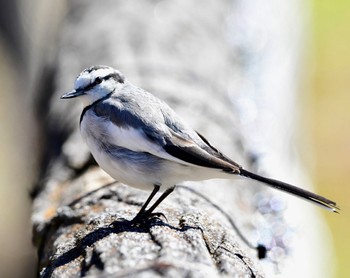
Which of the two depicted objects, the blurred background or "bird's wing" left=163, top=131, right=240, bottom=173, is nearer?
"bird's wing" left=163, top=131, right=240, bottom=173

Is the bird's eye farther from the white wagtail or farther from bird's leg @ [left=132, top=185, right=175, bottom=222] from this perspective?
bird's leg @ [left=132, top=185, right=175, bottom=222]

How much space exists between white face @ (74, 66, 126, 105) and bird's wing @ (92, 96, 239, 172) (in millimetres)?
121

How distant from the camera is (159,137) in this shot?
3086 millimetres

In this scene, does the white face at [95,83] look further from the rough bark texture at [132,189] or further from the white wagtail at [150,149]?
the rough bark texture at [132,189]

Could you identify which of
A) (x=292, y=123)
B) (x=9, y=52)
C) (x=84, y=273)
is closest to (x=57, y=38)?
(x=9, y=52)

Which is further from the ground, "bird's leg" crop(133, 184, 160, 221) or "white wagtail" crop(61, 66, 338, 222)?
"white wagtail" crop(61, 66, 338, 222)

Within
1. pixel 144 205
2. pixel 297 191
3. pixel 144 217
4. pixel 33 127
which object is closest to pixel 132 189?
pixel 144 205

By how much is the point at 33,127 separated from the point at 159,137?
7.45ft

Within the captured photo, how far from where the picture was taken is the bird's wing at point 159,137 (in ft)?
10.0

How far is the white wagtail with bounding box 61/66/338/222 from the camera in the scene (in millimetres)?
3074

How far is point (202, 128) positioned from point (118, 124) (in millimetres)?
1065

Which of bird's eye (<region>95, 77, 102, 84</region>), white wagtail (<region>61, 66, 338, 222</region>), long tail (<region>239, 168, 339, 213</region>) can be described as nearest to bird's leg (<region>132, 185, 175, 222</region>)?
white wagtail (<region>61, 66, 338, 222</region>)

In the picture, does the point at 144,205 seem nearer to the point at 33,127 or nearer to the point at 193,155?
the point at 193,155

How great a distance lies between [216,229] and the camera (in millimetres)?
3096
